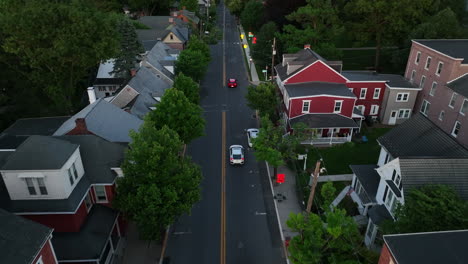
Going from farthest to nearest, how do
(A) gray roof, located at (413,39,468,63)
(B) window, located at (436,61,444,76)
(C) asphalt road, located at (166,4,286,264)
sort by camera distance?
(B) window, located at (436,61,444,76) < (A) gray roof, located at (413,39,468,63) < (C) asphalt road, located at (166,4,286,264)

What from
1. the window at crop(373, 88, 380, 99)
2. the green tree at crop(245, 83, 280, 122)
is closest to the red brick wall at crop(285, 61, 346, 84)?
the green tree at crop(245, 83, 280, 122)

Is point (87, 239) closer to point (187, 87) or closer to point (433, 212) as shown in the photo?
point (433, 212)

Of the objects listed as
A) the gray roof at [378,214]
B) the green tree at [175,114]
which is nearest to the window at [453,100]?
the gray roof at [378,214]

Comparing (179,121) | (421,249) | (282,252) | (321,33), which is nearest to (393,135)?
(282,252)

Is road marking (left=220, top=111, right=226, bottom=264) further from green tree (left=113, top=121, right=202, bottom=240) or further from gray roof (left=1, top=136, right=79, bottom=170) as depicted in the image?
gray roof (left=1, top=136, right=79, bottom=170)

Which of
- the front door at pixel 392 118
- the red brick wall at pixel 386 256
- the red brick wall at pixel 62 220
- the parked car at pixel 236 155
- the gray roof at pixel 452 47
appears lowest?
the parked car at pixel 236 155

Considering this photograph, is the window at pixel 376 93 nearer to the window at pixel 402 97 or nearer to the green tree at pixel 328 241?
the window at pixel 402 97
